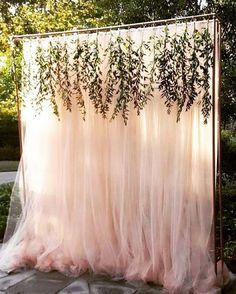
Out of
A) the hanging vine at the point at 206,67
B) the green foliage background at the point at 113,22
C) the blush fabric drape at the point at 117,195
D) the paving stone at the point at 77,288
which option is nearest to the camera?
the hanging vine at the point at 206,67

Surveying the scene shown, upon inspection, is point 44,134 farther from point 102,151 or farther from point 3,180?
point 3,180

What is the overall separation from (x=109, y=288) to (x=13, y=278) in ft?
2.58

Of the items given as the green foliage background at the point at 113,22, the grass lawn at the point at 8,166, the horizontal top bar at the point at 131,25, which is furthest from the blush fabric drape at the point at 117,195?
the grass lawn at the point at 8,166

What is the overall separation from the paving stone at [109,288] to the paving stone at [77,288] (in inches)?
1.8

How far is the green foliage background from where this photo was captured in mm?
5012

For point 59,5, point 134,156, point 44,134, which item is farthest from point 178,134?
point 59,5

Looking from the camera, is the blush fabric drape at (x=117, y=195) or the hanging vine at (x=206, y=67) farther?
the blush fabric drape at (x=117, y=195)

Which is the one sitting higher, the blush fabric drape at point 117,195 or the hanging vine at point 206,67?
the hanging vine at point 206,67

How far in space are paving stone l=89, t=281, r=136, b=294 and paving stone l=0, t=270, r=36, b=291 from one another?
1.81ft

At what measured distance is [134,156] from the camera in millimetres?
3229

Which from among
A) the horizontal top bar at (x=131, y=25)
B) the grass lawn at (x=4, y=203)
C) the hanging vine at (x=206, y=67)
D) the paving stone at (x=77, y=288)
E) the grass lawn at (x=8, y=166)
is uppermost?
the horizontal top bar at (x=131, y=25)

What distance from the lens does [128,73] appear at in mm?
3102

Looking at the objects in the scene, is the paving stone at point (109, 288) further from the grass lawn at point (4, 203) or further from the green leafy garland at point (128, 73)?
the grass lawn at point (4, 203)

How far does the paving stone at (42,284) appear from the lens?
315 cm
